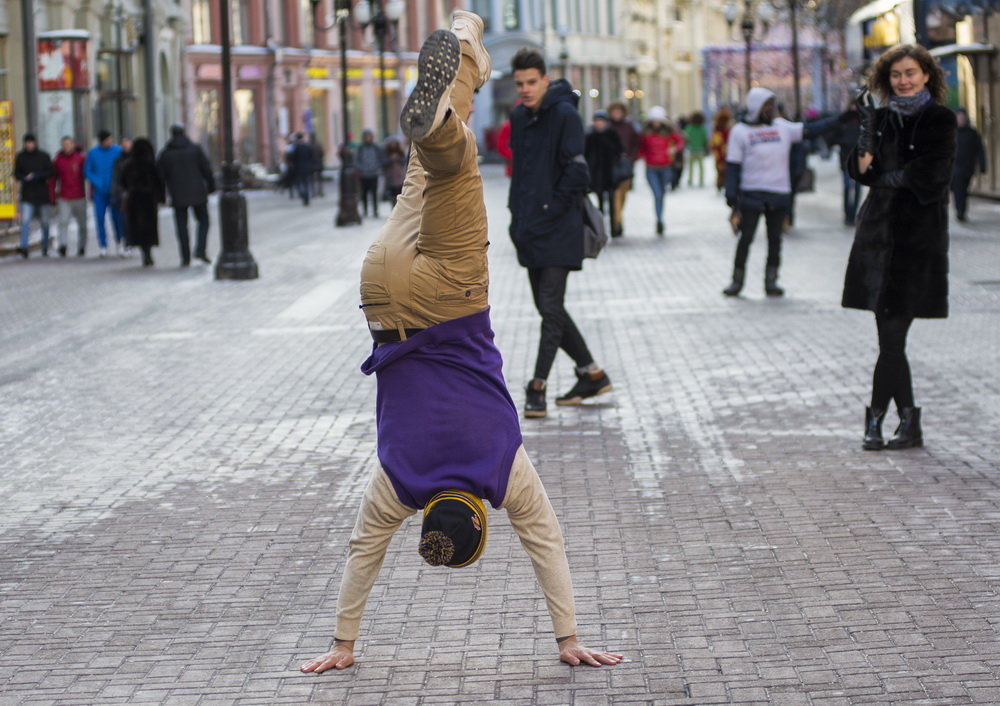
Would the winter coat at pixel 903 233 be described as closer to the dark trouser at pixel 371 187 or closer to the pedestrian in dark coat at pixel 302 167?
the dark trouser at pixel 371 187

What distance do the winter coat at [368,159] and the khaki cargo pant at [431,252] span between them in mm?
26520

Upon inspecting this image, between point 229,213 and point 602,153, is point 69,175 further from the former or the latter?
point 602,153

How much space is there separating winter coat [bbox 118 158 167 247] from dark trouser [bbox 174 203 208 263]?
0.26 metres

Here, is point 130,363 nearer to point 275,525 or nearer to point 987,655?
point 275,525

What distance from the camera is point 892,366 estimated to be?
772 cm

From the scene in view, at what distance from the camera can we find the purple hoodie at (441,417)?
4.41 meters

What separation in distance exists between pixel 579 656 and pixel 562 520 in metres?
1.79

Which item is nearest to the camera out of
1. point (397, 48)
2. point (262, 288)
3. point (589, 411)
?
point (589, 411)

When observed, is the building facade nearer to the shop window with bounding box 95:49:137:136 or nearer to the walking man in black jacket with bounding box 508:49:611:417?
the shop window with bounding box 95:49:137:136

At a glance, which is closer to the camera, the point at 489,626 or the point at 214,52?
the point at 489,626

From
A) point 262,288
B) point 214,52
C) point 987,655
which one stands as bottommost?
point 987,655

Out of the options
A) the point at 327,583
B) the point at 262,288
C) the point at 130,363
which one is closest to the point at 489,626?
the point at 327,583

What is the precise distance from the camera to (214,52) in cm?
5238

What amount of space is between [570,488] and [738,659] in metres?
2.41
